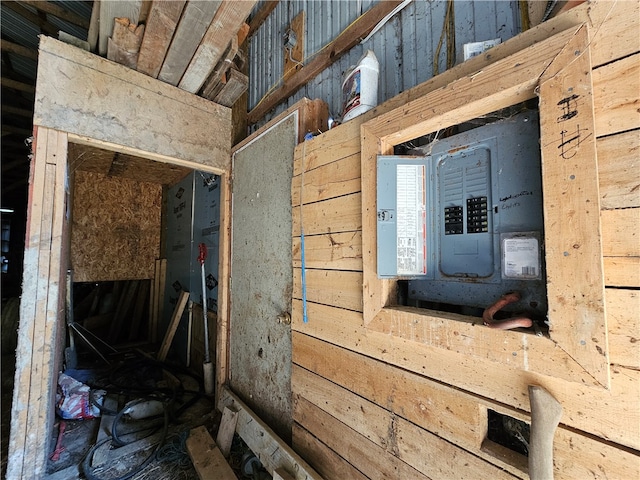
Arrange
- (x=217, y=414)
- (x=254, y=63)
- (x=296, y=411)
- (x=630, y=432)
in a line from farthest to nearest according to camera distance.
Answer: (x=254, y=63)
(x=217, y=414)
(x=296, y=411)
(x=630, y=432)

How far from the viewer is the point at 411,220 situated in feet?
3.09

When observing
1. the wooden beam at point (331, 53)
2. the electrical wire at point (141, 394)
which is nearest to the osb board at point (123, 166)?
the wooden beam at point (331, 53)

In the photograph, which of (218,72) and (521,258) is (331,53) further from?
(521,258)

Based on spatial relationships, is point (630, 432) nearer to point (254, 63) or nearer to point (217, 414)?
point (217, 414)

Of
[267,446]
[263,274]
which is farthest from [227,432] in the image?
[263,274]

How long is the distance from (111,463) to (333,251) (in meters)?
1.94

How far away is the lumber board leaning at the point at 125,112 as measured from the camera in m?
1.48

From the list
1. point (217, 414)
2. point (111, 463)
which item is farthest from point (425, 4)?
point (111, 463)

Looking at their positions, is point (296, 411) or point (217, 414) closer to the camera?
point (296, 411)

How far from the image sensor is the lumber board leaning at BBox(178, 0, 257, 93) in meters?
1.34

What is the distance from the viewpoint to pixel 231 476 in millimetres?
1499

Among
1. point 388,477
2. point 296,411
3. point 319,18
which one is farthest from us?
point 319,18

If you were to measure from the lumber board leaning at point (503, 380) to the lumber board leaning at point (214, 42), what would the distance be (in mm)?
1504

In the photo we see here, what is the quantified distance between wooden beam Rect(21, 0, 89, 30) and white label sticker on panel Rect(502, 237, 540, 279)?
3265 millimetres
